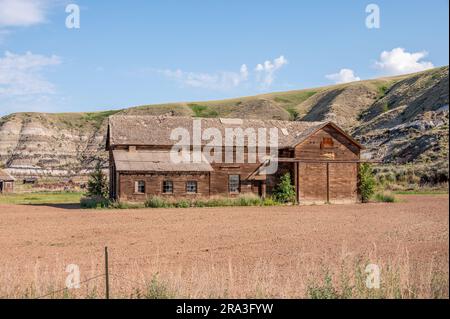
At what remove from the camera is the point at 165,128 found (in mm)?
34500

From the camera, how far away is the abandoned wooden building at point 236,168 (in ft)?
102

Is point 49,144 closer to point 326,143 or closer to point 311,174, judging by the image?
point 311,174

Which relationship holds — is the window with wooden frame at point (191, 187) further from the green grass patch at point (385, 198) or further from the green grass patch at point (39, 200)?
the green grass patch at point (385, 198)

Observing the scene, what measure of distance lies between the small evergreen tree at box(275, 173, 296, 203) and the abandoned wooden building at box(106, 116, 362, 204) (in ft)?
1.31

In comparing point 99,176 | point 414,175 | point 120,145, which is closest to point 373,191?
point 414,175

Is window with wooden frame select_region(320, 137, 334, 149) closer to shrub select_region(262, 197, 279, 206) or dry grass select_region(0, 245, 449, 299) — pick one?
shrub select_region(262, 197, 279, 206)

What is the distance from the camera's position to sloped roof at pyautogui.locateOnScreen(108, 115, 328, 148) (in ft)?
108

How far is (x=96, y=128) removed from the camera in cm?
10906

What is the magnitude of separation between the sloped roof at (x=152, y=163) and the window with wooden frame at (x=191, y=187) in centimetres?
90

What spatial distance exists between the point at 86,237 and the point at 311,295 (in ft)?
36.8

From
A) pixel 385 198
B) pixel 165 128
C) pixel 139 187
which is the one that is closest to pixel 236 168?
pixel 165 128

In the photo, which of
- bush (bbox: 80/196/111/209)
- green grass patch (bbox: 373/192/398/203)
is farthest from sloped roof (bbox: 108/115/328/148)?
green grass patch (bbox: 373/192/398/203)
